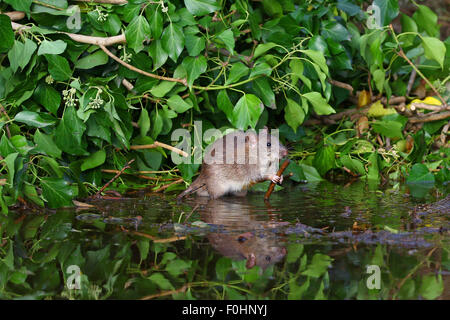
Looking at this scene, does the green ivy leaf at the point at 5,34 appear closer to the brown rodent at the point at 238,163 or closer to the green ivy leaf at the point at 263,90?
the brown rodent at the point at 238,163

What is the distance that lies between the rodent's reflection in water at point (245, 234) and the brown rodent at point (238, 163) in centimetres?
33

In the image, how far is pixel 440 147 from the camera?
5.65 meters

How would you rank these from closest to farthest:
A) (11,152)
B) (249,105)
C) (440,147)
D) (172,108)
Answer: (11,152), (249,105), (172,108), (440,147)

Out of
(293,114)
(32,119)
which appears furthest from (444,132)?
(32,119)

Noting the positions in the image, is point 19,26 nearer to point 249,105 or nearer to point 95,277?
point 249,105

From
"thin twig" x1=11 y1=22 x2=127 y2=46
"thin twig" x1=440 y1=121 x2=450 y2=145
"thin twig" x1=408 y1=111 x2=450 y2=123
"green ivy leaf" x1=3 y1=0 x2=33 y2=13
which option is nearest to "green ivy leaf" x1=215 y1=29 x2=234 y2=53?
"thin twig" x1=11 y1=22 x2=127 y2=46

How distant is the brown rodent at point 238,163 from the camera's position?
15.4 ft

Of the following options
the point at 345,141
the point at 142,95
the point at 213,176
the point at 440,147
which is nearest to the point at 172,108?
the point at 142,95

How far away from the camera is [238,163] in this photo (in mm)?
4859

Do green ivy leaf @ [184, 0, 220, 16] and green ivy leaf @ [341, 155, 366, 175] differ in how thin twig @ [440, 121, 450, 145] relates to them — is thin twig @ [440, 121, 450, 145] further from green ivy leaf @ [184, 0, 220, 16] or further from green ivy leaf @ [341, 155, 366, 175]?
green ivy leaf @ [184, 0, 220, 16]

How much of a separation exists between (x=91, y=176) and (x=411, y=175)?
2552 millimetres

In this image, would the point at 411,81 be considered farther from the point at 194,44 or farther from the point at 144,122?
the point at 144,122

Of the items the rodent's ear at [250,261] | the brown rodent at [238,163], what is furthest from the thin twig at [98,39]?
the rodent's ear at [250,261]

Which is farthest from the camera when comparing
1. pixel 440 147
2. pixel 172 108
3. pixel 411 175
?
pixel 440 147
